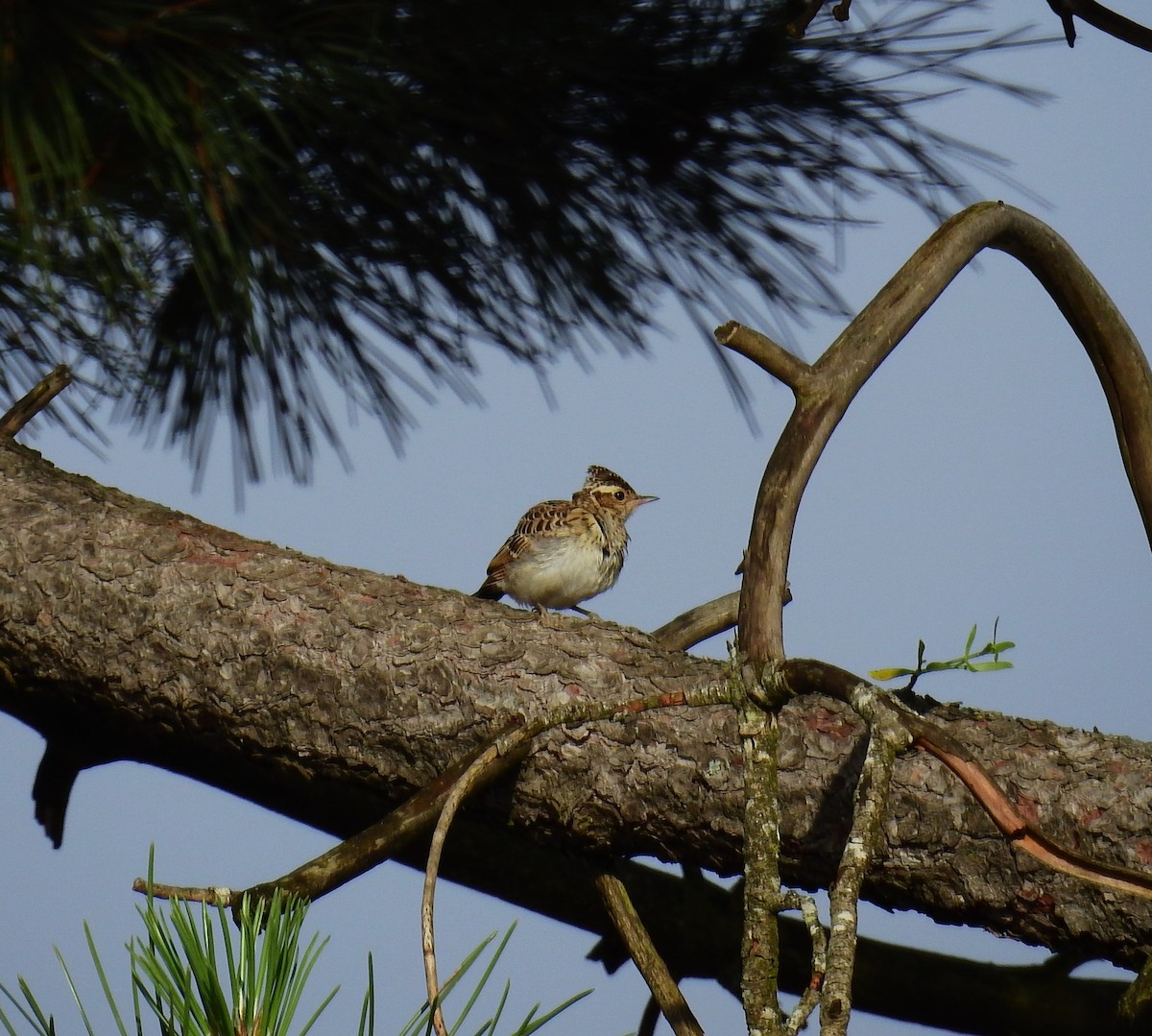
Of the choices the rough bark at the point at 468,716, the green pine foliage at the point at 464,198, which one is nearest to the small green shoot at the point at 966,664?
the rough bark at the point at 468,716

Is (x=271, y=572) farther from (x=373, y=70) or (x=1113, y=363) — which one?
(x=1113, y=363)

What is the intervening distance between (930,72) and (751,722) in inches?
66.6

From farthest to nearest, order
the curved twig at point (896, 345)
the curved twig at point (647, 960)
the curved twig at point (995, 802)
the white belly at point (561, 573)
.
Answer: the white belly at point (561, 573), the curved twig at point (896, 345), the curved twig at point (647, 960), the curved twig at point (995, 802)

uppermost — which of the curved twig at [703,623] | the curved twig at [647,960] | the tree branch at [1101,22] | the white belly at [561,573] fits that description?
the tree branch at [1101,22]

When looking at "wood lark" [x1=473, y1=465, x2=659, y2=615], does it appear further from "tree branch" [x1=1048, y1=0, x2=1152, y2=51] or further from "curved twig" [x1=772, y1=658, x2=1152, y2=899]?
"curved twig" [x1=772, y1=658, x2=1152, y2=899]

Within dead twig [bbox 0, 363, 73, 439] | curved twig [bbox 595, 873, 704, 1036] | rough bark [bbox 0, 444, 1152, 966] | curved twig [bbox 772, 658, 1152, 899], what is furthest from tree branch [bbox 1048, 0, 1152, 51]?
dead twig [bbox 0, 363, 73, 439]

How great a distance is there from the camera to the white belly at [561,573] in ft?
10.5

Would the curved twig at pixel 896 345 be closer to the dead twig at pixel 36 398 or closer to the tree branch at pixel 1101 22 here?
the tree branch at pixel 1101 22

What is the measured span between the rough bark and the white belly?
3.64 feet

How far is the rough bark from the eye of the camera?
173cm

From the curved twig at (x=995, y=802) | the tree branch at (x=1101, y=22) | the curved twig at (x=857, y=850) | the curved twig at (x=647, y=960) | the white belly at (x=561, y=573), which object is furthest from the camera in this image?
the white belly at (x=561, y=573)

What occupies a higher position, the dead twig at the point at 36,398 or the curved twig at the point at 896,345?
the curved twig at the point at 896,345

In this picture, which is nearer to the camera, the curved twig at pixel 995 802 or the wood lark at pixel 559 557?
the curved twig at pixel 995 802

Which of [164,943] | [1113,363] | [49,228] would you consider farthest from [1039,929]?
[49,228]
